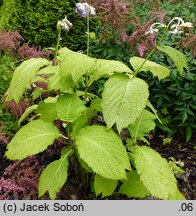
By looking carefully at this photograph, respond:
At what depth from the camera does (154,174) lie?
185 centimetres

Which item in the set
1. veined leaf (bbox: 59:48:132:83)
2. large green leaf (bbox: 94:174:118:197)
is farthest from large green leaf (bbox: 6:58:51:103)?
large green leaf (bbox: 94:174:118:197)

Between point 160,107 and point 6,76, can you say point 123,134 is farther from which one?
point 6,76

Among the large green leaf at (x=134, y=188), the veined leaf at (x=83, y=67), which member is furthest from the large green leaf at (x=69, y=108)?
the large green leaf at (x=134, y=188)

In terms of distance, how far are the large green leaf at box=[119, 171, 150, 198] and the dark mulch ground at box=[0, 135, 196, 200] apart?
31cm

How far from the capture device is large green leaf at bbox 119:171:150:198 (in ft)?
6.87

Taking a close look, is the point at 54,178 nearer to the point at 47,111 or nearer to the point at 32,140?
the point at 32,140

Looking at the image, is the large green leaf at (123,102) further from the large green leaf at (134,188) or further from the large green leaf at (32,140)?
the large green leaf at (134,188)

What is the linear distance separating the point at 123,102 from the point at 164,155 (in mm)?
1452

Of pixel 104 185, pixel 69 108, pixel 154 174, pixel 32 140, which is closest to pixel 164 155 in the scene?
pixel 104 185

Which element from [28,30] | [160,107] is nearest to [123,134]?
[160,107]

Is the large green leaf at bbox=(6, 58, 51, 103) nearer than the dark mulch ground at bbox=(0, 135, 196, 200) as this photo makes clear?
Yes

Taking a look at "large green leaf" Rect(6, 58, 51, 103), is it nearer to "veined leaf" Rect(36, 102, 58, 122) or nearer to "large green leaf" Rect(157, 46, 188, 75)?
"veined leaf" Rect(36, 102, 58, 122)

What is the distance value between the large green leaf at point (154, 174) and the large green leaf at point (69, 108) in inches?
14.4
